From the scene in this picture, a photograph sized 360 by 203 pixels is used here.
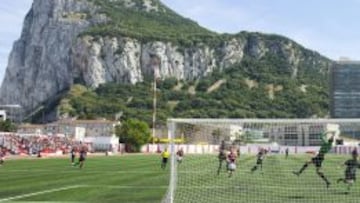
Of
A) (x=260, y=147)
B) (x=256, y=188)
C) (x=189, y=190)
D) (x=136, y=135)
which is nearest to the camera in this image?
(x=189, y=190)

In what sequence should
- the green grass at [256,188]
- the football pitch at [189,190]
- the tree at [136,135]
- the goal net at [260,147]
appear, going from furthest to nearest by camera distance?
1. the tree at [136,135]
2. the green grass at [256,188]
3. the football pitch at [189,190]
4. the goal net at [260,147]

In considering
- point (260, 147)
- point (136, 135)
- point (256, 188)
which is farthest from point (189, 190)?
point (136, 135)

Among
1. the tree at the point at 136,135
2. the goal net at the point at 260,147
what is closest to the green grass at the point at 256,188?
the goal net at the point at 260,147

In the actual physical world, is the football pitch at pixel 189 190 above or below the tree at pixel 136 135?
below

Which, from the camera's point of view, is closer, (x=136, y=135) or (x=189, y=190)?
(x=189, y=190)

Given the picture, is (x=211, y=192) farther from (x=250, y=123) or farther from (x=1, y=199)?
(x=1, y=199)

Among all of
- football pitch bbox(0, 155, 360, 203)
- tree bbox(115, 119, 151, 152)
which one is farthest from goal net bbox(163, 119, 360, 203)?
tree bbox(115, 119, 151, 152)

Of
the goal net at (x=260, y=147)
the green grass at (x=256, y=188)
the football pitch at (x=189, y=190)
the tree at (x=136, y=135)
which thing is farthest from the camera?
the tree at (x=136, y=135)

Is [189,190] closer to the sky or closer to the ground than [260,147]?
closer to the ground

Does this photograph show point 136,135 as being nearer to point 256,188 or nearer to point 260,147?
point 256,188

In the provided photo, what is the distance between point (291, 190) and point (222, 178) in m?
7.82

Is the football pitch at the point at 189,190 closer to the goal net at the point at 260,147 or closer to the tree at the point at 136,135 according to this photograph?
the goal net at the point at 260,147

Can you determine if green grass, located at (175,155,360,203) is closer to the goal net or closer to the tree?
the goal net

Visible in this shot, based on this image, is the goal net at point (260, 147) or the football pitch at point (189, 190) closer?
the goal net at point (260, 147)
